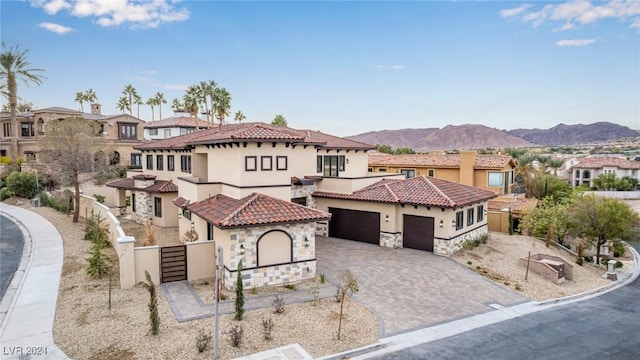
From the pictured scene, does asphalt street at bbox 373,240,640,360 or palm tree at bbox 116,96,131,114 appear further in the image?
palm tree at bbox 116,96,131,114

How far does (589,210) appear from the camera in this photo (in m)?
24.9

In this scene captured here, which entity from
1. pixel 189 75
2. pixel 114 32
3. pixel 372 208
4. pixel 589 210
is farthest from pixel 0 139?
pixel 589 210

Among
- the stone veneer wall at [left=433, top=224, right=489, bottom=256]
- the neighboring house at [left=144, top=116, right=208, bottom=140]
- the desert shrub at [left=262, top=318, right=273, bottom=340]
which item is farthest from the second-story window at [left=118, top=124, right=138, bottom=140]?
the desert shrub at [left=262, top=318, right=273, bottom=340]

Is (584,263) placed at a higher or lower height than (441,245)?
lower

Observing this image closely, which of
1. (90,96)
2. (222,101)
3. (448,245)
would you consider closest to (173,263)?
Answer: (448,245)

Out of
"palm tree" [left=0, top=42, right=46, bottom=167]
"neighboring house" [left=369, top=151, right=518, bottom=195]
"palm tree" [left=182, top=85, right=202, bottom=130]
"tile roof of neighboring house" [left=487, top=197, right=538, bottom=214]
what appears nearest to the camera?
"tile roof of neighboring house" [left=487, top=197, right=538, bottom=214]

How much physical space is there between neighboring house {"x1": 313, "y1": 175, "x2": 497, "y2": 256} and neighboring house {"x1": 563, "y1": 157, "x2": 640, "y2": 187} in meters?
72.0

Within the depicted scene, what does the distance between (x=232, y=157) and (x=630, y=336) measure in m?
17.7

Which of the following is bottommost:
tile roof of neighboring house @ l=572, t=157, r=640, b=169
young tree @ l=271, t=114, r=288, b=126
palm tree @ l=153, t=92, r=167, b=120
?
tile roof of neighboring house @ l=572, t=157, r=640, b=169

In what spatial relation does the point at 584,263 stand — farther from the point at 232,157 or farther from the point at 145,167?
the point at 145,167

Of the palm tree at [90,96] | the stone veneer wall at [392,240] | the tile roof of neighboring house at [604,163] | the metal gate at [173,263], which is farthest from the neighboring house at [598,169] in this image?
the palm tree at [90,96]

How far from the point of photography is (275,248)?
53.6ft

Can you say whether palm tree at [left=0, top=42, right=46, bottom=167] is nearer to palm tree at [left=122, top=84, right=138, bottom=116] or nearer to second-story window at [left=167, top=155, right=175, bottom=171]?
second-story window at [left=167, top=155, right=175, bottom=171]

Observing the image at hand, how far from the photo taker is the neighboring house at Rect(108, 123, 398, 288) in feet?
52.2
